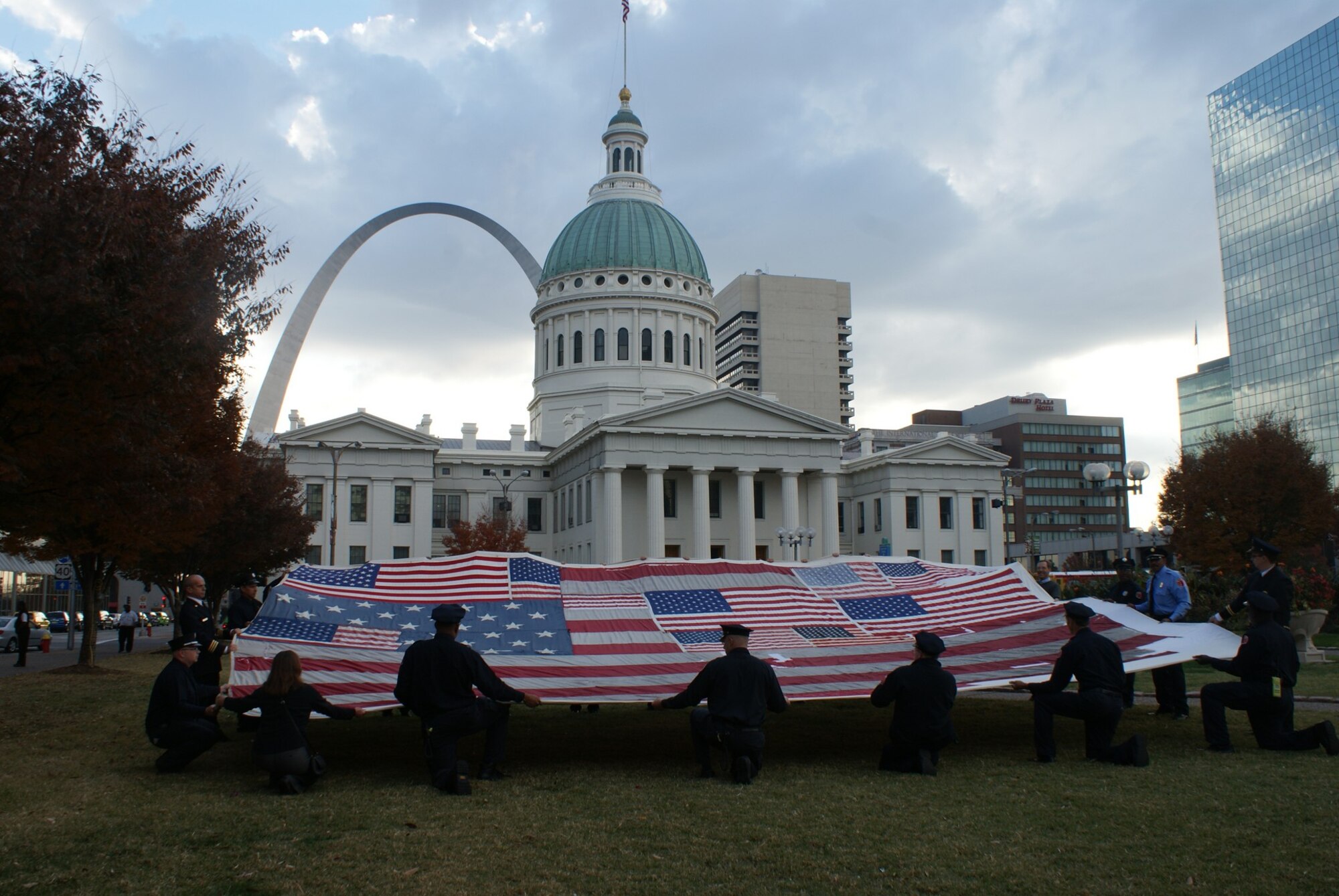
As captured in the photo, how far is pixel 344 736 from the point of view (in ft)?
49.0

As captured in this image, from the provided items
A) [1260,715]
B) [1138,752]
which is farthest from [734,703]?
[1260,715]

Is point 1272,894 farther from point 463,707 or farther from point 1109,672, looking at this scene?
point 463,707

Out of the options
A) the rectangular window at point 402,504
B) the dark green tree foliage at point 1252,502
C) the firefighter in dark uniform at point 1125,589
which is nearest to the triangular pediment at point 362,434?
the rectangular window at point 402,504

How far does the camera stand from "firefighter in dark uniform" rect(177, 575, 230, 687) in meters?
14.3

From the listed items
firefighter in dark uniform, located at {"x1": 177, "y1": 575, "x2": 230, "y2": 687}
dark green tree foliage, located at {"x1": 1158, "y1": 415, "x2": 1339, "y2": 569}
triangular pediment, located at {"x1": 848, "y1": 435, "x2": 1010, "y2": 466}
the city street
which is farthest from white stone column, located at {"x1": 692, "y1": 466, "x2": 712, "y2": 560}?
firefighter in dark uniform, located at {"x1": 177, "y1": 575, "x2": 230, "y2": 687}

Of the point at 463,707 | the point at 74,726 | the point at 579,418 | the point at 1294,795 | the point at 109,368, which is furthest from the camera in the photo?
the point at 579,418

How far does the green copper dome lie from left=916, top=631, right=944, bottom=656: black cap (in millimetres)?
78393

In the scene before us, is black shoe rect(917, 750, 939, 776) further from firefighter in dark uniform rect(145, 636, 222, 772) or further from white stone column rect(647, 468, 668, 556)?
white stone column rect(647, 468, 668, 556)

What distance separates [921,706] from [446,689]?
4749 mm

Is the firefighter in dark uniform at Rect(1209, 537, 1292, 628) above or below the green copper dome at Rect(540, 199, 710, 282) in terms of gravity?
below

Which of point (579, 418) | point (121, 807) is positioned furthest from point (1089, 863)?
point (579, 418)

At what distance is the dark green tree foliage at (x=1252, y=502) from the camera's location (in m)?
53.2

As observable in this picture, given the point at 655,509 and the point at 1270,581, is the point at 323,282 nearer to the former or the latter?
the point at 655,509

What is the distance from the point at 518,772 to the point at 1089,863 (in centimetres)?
590
